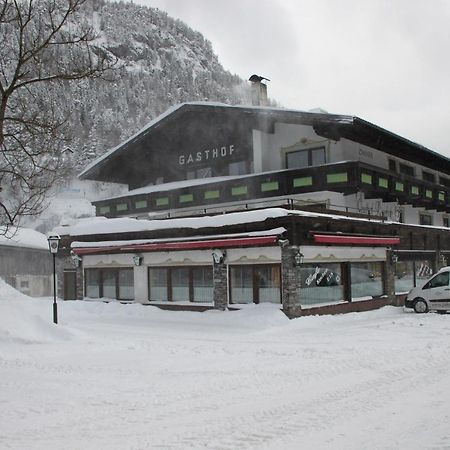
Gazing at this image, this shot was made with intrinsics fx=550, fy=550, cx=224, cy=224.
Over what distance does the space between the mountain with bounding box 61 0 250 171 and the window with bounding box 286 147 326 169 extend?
82.0 feet

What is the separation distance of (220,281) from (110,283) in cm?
653

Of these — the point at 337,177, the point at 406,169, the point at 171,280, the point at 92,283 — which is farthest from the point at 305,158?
the point at 92,283

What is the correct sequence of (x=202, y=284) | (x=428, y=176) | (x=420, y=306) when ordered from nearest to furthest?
1. (x=202, y=284)
2. (x=420, y=306)
3. (x=428, y=176)

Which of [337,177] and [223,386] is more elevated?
[337,177]

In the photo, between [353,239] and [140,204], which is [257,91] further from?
[353,239]

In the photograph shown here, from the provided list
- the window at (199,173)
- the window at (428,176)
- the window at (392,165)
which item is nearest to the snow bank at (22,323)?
the window at (199,173)

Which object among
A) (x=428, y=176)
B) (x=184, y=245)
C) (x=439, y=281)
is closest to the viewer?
(x=184, y=245)

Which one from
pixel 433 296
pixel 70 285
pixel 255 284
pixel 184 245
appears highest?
pixel 184 245

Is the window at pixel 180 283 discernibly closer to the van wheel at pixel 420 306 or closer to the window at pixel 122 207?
the van wheel at pixel 420 306

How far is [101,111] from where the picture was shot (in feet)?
276

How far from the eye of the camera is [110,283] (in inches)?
961

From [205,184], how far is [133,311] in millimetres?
7734

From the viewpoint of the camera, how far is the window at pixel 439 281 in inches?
827

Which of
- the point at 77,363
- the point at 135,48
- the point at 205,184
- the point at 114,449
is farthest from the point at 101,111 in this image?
the point at 114,449
